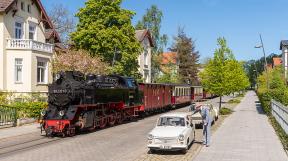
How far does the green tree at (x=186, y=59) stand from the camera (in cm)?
8806

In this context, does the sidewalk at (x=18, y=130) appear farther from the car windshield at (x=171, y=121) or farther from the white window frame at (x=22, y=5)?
the white window frame at (x=22, y=5)

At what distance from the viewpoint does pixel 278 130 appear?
23875mm

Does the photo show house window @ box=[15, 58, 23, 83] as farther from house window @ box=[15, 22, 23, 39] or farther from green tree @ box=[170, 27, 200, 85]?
green tree @ box=[170, 27, 200, 85]

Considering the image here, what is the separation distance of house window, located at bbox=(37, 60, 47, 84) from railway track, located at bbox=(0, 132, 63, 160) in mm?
15743

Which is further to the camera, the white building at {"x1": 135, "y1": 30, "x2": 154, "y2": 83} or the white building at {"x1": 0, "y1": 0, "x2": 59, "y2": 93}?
the white building at {"x1": 135, "y1": 30, "x2": 154, "y2": 83}

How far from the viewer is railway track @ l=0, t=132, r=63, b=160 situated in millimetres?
16859

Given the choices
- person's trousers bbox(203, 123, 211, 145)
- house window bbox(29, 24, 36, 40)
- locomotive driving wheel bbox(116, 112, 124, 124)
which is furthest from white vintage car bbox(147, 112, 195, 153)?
house window bbox(29, 24, 36, 40)

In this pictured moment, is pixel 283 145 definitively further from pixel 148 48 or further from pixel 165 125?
pixel 148 48

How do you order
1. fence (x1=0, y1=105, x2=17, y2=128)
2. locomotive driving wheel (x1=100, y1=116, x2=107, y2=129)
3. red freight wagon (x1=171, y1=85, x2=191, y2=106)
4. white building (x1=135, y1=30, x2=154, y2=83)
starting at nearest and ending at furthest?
fence (x1=0, y1=105, x2=17, y2=128)
locomotive driving wheel (x1=100, y1=116, x2=107, y2=129)
red freight wagon (x1=171, y1=85, x2=191, y2=106)
white building (x1=135, y1=30, x2=154, y2=83)

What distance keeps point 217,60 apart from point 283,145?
20.1m

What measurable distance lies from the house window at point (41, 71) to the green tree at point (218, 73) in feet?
47.2

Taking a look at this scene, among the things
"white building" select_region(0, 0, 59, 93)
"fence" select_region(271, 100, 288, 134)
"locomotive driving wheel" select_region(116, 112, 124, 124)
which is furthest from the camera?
"white building" select_region(0, 0, 59, 93)

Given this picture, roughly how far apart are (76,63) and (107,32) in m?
5.70

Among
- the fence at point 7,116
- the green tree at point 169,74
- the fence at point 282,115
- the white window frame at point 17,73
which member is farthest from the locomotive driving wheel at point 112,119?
the green tree at point 169,74
